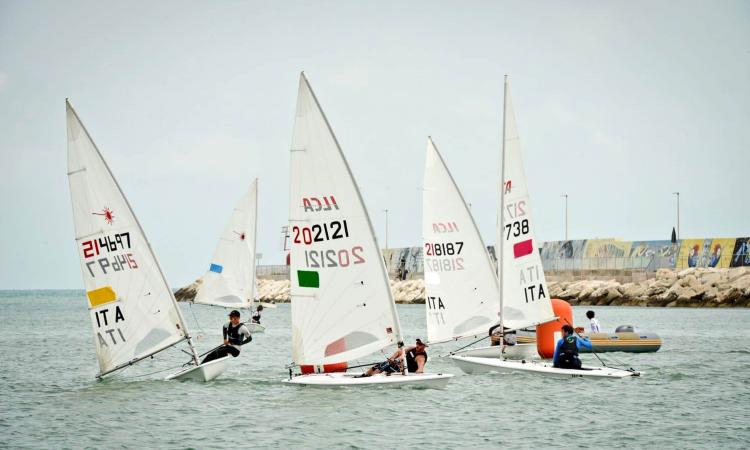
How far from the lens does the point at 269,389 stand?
1001 inches

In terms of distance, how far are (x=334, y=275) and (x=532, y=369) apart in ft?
23.2

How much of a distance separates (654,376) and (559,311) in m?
3.50

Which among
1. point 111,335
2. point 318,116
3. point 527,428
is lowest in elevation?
point 527,428

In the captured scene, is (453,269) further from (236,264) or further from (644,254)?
(644,254)

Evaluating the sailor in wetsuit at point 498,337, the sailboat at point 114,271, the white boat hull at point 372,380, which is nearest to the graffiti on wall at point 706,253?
the sailor in wetsuit at point 498,337

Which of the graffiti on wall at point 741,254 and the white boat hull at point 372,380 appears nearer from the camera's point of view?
the white boat hull at point 372,380

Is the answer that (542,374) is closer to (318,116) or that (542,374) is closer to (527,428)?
(527,428)

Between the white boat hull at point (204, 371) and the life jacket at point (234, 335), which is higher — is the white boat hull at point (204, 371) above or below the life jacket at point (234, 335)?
below

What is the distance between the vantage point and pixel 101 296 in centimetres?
2294

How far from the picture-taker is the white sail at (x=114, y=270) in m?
22.2

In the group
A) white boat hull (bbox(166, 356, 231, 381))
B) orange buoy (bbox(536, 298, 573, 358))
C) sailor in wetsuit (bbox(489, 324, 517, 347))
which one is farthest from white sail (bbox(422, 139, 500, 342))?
white boat hull (bbox(166, 356, 231, 381))

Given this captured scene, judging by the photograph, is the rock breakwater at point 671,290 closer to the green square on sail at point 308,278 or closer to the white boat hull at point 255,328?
the white boat hull at point 255,328

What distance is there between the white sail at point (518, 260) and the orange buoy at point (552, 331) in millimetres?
1385

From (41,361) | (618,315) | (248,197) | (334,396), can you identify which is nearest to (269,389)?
(334,396)
